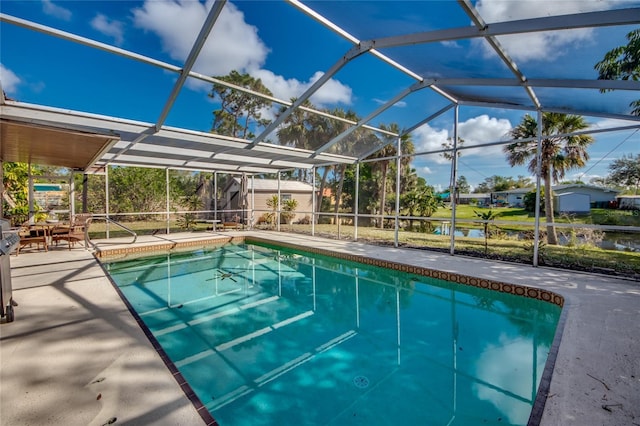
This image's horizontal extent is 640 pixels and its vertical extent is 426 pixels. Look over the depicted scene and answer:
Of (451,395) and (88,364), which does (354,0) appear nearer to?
(451,395)

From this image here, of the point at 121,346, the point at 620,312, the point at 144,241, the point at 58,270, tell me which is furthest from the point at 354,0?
the point at 144,241

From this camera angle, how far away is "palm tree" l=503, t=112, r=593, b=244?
30.5 feet

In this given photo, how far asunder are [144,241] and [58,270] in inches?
146

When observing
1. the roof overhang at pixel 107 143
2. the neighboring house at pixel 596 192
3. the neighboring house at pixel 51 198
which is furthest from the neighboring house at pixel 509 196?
the neighboring house at pixel 51 198

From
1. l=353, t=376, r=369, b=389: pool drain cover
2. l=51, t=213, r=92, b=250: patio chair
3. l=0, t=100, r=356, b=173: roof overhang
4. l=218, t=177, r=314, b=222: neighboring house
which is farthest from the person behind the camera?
l=218, t=177, r=314, b=222: neighboring house

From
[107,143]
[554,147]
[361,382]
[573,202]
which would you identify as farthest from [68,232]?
[573,202]

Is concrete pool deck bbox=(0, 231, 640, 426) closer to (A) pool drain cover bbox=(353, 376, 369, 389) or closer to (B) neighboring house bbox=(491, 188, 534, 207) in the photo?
(A) pool drain cover bbox=(353, 376, 369, 389)

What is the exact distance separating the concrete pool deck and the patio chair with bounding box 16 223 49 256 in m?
2.56

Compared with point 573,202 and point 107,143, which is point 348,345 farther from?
point 573,202

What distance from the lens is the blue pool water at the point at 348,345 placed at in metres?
2.68

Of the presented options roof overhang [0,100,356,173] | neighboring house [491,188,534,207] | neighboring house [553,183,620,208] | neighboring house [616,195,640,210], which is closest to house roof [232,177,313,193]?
roof overhang [0,100,356,173]

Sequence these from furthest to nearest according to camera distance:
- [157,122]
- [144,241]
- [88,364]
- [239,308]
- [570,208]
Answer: [570,208]
[144,241]
[157,122]
[239,308]
[88,364]

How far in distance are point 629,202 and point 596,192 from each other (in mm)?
3751

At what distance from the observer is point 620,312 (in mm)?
3738
